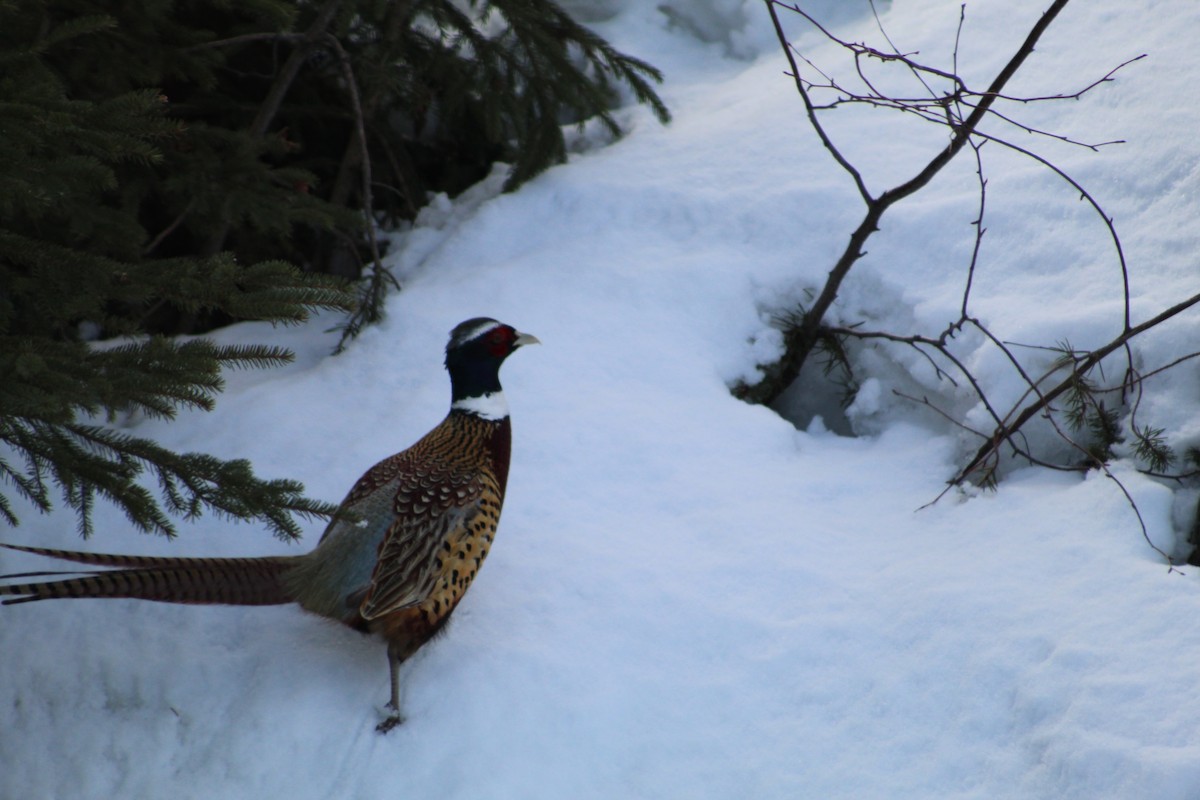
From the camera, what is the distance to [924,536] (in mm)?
3295

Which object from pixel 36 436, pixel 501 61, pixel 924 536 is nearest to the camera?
pixel 36 436

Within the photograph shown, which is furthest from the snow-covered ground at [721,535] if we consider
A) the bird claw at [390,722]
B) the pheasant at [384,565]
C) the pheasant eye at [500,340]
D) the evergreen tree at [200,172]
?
the pheasant eye at [500,340]

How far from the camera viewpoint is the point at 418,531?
9.52 feet

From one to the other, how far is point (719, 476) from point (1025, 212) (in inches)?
68.8

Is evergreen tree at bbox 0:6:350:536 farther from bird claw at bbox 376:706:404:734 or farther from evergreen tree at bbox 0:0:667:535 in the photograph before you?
bird claw at bbox 376:706:404:734

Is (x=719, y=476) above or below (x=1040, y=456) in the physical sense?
below

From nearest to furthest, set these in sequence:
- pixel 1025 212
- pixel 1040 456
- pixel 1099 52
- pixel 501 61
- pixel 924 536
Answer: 1. pixel 924 536
2. pixel 1040 456
3. pixel 1025 212
4. pixel 1099 52
5. pixel 501 61

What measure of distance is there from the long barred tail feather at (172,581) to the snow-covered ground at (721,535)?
0.22 meters

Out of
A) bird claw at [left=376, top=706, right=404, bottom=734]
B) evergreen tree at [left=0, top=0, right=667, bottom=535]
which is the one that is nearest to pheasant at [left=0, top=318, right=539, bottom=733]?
bird claw at [left=376, top=706, right=404, bottom=734]

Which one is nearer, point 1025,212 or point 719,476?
point 719,476

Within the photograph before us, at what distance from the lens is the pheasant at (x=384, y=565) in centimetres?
276

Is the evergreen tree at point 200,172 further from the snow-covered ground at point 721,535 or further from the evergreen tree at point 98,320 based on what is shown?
the snow-covered ground at point 721,535

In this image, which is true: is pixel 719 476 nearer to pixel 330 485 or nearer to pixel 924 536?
pixel 924 536

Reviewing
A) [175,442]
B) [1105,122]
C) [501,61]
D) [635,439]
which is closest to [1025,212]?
[1105,122]
